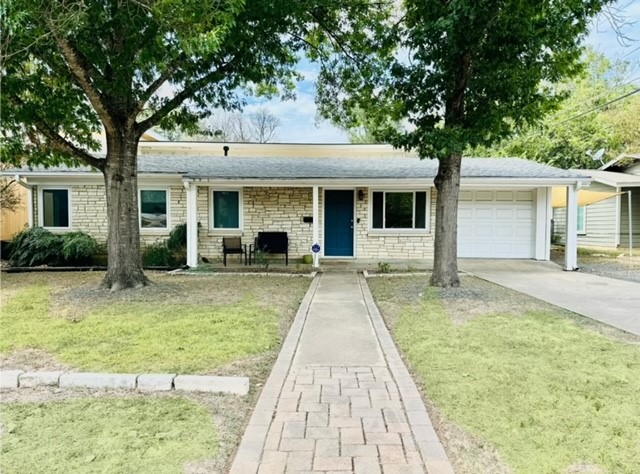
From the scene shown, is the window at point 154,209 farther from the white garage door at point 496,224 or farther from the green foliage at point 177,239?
the white garage door at point 496,224

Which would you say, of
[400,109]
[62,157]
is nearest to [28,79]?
[62,157]

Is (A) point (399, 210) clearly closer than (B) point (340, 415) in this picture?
No

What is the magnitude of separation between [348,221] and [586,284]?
6745mm

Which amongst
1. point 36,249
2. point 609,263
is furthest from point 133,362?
point 609,263

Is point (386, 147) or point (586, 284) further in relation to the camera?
point (386, 147)

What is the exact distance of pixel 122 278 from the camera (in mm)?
8039

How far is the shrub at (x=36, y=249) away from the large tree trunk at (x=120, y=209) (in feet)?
17.2

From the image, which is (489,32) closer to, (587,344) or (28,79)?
(587,344)

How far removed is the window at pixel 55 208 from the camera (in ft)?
43.4

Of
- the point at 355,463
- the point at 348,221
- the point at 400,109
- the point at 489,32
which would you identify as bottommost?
the point at 355,463

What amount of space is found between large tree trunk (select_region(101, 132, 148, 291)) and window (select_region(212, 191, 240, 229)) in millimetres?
5386

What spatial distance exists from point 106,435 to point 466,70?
24.7ft

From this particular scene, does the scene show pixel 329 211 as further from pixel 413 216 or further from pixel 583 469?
pixel 583 469

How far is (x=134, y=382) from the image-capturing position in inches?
142
